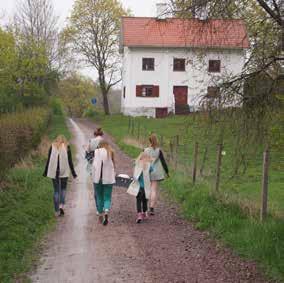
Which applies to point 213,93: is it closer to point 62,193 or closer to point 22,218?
point 62,193

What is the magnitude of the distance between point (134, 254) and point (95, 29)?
51321mm

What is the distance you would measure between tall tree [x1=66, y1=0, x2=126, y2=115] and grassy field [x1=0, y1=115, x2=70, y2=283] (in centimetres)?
4130

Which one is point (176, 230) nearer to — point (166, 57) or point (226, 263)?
point (226, 263)

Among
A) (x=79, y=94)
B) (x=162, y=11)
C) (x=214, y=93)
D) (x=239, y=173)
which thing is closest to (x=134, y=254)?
(x=214, y=93)

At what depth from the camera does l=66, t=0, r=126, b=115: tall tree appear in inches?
2267

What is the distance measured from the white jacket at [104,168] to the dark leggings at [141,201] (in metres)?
0.61

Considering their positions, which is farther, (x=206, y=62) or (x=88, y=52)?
(x=88, y=52)

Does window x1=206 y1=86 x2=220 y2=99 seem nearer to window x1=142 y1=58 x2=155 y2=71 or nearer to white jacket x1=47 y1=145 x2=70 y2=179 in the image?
white jacket x1=47 y1=145 x2=70 y2=179

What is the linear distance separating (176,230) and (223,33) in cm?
406

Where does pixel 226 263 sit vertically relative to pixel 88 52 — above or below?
below

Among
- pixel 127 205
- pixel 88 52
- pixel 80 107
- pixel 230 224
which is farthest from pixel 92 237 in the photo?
pixel 80 107

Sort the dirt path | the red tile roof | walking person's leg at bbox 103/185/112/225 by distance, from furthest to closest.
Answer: walking person's leg at bbox 103/185/112/225 → the red tile roof → the dirt path

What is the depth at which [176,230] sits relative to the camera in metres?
10.5

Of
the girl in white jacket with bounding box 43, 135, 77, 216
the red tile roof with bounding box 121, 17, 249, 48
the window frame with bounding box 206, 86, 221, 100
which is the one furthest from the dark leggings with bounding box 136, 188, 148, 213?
the red tile roof with bounding box 121, 17, 249, 48
